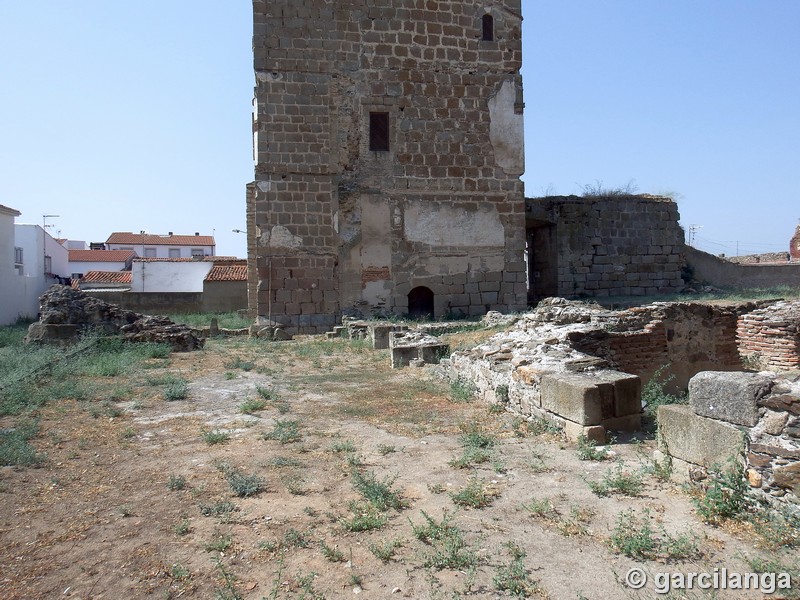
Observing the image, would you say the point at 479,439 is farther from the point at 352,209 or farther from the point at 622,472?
the point at 352,209

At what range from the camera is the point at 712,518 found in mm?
3713

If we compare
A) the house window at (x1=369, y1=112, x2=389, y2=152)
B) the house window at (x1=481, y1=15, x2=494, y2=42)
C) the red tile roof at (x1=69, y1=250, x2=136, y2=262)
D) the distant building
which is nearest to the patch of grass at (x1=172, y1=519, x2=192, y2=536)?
the house window at (x1=369, y1=112, x2=389, y2=152)

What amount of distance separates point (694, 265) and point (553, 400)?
58.9 feet

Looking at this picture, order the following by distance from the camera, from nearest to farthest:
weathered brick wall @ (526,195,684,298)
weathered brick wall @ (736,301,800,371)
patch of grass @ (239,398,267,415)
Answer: patch of grass @ (239,398,267,415) → weathered brick wall @ (736,301,800,371) → weathered brick wall @ (526,195,684,298)

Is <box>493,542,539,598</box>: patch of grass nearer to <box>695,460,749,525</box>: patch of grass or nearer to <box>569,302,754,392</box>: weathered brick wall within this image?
<box>695,460,749,525</box>: patch of grass

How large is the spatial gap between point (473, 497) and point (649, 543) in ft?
3.96

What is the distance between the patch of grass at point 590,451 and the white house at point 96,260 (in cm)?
5628

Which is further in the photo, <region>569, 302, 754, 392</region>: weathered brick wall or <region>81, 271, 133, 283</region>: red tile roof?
<region>81, 271, 133, 283</region>: red tile roof

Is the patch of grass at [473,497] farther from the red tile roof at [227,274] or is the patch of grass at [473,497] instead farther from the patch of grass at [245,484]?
the red tile roof at [227,274]

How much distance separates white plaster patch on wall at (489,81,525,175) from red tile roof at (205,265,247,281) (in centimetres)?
1357

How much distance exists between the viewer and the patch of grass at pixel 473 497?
4207 millimetres

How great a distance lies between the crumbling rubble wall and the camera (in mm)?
3582

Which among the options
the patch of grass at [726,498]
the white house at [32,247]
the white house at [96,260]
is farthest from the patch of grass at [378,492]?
the white house at [96,260]

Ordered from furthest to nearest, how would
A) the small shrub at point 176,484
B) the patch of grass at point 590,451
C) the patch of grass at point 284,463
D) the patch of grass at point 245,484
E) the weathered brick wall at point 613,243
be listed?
1. the weathered brick wall at point 613,243
2. the patch of grass at point 284,463
3. the patch of grass at point 590,451
4. the small shrub at point 176,484
5. the patch of grass at point 245,484
